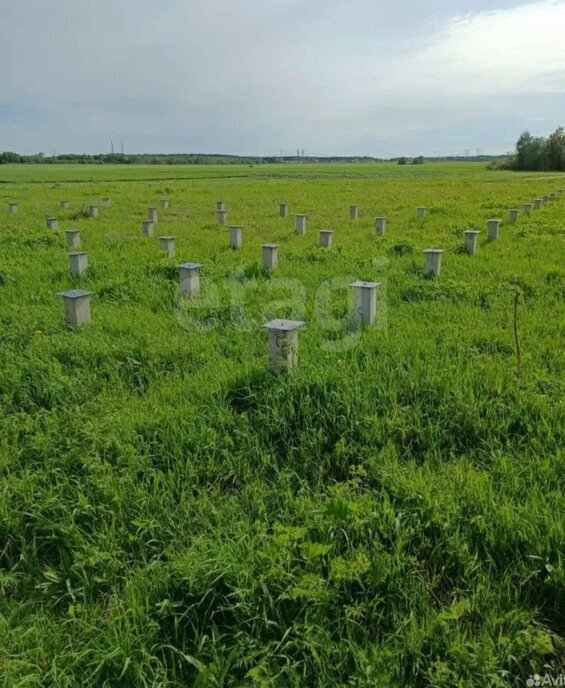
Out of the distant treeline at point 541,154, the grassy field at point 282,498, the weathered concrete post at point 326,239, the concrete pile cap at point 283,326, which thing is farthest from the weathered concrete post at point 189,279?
the distant treeline at point 541,154

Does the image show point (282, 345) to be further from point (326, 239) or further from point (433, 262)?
point (326, 239)

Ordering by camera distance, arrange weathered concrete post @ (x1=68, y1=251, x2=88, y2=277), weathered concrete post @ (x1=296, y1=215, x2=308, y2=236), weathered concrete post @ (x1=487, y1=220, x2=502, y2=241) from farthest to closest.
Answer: weathered concrete post @ (x1=296, y1=215, x2=308, y2=236) → weathered concrete post @ (x1=487, y1=220, x2=502, y2=241) → weathered concrete post @ (x1=68, y1=251, x2=88, y2=277)

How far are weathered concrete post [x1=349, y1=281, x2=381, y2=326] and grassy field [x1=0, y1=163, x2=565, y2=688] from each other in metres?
0.22

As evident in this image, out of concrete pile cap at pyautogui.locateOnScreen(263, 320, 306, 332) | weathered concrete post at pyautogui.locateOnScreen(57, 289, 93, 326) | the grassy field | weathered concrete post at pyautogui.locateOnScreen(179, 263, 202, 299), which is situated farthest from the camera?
weathered concrete post at pyautogui.locateOnScreen(179, 263, 202, 299)

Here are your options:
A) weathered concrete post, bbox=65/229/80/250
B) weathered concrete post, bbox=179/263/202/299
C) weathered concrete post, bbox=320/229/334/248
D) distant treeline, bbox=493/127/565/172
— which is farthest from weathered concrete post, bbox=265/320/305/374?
distant treeline, bbox=493/127/565/172

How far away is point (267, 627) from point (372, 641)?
423mm

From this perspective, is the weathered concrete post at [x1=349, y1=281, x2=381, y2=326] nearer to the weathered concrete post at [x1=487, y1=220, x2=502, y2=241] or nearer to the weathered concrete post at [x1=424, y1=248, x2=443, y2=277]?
the weathered concrete post at [x1=424, y1=248, x2=443, y2=277]

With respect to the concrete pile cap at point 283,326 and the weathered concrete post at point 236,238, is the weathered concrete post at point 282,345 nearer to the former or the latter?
the concrete pile cap at point 283,326

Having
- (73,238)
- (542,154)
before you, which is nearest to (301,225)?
(73,238)

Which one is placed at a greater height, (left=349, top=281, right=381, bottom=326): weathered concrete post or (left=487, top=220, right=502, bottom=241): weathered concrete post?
(left=487, top=220, right=502, bottom=241): weathered concrete post

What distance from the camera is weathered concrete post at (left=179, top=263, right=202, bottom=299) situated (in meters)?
6.45

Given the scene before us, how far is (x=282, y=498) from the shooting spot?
9.73ft

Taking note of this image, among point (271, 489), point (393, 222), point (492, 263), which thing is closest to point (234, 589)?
point (271, 489)

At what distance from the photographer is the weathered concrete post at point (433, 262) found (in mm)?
7453
